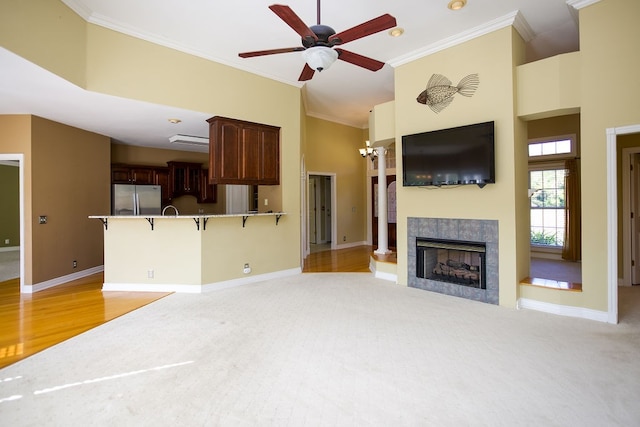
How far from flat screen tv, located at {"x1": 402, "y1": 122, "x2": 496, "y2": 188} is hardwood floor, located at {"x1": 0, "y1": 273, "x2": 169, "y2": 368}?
13.4ft

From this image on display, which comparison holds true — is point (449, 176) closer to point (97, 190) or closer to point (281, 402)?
point (281, 402)

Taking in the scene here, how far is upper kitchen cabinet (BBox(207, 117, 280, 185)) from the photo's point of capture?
4.71m

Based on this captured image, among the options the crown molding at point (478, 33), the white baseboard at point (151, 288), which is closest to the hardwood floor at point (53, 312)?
the white baseboard at point (151, 288)

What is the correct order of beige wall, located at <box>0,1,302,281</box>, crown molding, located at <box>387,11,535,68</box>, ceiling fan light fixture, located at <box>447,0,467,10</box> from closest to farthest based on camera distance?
1. beige wall, located at <box>0,1,302,281</box>
2. ceiling fan light fixture, located at <box>447,0,467,10</box>
3. crown molding, located at <box>387,11,535,68</box>

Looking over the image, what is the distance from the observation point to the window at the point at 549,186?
6.48 metres

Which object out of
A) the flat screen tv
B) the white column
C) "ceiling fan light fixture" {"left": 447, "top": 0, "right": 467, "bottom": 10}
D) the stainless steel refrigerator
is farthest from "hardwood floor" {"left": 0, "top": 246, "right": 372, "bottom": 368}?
"ceiling fan light fixture" {"left": 447, "top": 0, "right": 467, "bottom": 10}

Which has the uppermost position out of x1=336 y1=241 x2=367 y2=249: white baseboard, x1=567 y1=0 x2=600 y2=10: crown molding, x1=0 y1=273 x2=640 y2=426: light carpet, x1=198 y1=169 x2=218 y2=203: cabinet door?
x1=567 y1=0 x2=600 y2=10: crown molding

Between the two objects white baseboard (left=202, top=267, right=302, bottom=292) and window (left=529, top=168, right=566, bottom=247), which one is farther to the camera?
window (left=529, top=168, right=566, bottom=247)

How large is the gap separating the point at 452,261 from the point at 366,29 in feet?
10.9

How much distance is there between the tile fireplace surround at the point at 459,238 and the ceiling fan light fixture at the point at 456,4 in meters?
2.53

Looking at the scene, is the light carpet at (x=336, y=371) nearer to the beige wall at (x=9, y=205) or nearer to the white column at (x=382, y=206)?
the white column at (x=382, y=206)

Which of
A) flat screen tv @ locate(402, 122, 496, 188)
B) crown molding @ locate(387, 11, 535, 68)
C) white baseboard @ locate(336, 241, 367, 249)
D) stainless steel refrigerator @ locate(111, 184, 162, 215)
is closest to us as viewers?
crown molding @ locate(387, 11, 535, 68)

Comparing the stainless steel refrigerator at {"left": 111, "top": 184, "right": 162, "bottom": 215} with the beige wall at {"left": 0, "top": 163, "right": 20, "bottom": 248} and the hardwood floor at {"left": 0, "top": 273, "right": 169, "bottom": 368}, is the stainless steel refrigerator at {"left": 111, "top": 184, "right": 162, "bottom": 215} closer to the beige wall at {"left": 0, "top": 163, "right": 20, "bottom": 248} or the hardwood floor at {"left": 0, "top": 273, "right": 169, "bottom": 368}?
the hardwood floor at {"left": 0, "top": 273, "right": 169, "bottom": 368}

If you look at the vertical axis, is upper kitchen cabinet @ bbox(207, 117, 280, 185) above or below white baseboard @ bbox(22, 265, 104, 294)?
above
